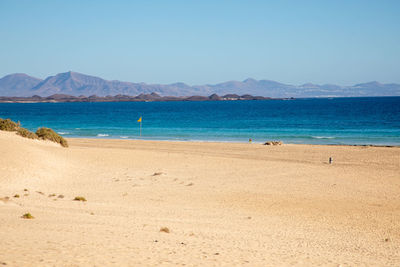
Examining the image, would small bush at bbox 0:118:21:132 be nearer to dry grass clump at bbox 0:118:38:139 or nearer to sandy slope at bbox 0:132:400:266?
dry grass clump at bbox 0:118:38:139

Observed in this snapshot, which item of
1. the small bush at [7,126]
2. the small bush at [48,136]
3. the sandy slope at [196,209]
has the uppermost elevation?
the small bush at [7,126]

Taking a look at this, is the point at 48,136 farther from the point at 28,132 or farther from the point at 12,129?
the point at 12,129

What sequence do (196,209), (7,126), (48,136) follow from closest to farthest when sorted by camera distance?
(196,209) → (7,126) → (48,136)

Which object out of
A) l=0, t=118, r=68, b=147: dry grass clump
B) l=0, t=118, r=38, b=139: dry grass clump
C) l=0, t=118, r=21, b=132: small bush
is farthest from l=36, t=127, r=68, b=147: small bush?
l=0, t=118, r=21, b=132: small bush

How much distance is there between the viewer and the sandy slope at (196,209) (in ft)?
29.0

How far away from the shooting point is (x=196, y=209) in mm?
14492

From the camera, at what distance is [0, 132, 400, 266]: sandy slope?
29.0 feet

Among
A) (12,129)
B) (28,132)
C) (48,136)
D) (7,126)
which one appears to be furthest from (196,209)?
(12,129)

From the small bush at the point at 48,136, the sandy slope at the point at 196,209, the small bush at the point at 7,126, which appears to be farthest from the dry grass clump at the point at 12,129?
the sandy slope at the point at 196,209

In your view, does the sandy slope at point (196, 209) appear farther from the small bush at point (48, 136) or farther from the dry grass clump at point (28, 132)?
the small bush at point (48, 136)

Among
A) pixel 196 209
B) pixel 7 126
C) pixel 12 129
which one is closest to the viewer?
pixel 196 209

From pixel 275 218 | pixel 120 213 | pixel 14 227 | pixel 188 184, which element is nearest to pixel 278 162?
pixel 188 184

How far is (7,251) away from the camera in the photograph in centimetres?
776

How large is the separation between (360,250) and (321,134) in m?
37.3
